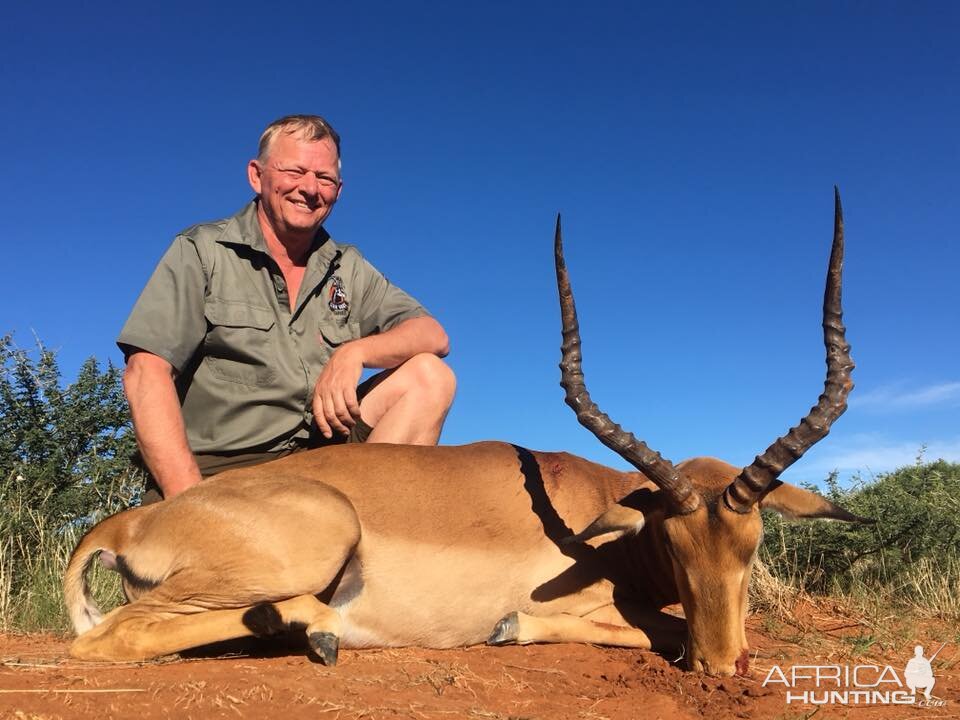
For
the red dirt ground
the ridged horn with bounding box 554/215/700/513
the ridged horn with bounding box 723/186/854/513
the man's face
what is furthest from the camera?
the man's face

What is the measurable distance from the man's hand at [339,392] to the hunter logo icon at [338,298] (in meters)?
0.75

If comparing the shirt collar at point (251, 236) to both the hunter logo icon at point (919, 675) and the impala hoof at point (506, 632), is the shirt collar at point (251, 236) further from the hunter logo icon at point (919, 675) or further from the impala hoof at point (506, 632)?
the hunter logo icon at point (919, 675)

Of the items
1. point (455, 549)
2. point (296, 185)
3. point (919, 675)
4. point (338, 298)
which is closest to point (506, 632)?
point (455, 549)

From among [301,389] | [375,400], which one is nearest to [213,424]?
[301,389]

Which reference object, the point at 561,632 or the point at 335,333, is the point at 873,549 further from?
the point at 335,333

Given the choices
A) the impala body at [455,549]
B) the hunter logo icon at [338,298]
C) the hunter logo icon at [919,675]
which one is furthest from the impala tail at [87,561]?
the hunter logo icon at [919,675]

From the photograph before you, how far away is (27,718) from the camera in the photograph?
3.35m

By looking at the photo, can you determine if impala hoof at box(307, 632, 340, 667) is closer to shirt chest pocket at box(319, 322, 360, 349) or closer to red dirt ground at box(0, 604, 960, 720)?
red dirt ground at box(0, 604, 960, 720)

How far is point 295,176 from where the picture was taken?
6637 millimetres

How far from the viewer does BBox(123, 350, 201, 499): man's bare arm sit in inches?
217

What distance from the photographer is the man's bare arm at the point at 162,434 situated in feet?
18.1

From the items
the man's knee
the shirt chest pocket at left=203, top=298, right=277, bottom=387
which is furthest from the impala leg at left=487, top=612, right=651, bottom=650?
the shirt chest pocket at left=203, top=298, right=277, bottom=387

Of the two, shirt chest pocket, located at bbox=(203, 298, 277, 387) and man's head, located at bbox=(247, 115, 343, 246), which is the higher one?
man's head, located at bbox=(247, 115, 343, 246)

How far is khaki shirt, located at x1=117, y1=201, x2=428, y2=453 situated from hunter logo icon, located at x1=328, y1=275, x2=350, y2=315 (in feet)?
0.72
